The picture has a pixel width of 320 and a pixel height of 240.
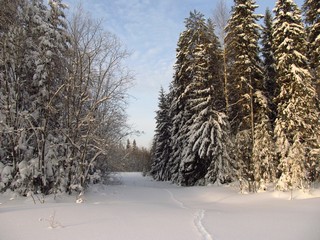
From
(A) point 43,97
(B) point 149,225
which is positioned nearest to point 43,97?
(A) point 43,97

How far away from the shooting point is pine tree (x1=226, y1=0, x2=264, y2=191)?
2300 centimetres

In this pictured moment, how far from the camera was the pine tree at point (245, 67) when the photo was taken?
23.0m

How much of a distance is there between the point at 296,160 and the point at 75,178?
456 inches

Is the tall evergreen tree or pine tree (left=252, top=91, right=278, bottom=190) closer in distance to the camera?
pine tree (left=252, top=91, right=278, bottom=190)

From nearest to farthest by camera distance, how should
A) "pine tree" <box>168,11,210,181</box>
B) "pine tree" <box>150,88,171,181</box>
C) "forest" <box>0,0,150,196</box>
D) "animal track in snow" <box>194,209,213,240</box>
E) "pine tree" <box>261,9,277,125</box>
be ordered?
"animal track in snow" <box>194,209,213,240</box>, "forest" <box>0,0,150,196</box>, "pine tree" <box>261,9,277,125</box>, "pine tree" <box>168,11,210,181</box>, "pine tree" <box>150,88,171,181</box>

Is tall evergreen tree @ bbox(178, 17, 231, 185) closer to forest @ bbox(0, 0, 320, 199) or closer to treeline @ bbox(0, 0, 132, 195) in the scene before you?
forest @ bbox(0, 0, 320, 199)

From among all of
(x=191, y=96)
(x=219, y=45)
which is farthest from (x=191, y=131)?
(x=219, y=45)

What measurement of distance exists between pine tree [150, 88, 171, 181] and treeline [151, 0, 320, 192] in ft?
27.8

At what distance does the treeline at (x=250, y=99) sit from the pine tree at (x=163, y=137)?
27.8 ft

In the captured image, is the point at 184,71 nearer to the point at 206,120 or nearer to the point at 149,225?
the point at 206,120

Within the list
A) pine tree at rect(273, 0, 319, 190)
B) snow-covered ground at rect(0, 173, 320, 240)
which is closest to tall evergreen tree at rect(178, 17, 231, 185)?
pine tree at rect(273, 0, 319, 190)

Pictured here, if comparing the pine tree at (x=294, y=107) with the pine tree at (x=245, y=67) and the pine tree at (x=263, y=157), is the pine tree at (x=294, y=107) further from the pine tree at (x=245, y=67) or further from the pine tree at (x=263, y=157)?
the pine tree at (x=245, y=67)

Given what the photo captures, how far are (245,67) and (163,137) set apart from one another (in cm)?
2083

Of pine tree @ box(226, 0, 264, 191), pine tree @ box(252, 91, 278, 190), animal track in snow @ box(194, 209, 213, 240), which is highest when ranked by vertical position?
pine tree @ box(226, 0, 264, 191)
